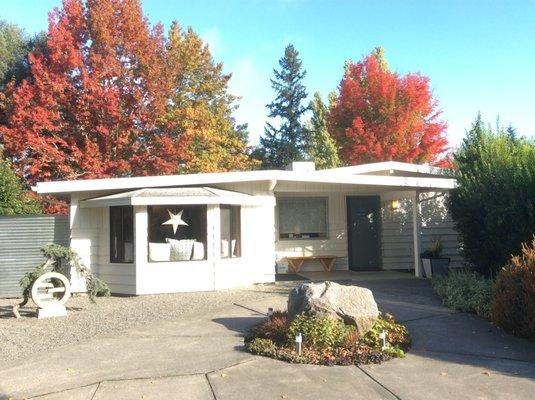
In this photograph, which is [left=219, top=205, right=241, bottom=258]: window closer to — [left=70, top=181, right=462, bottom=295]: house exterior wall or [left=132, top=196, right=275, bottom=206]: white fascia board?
[left=70, top=181, right=462, bottom=295]: house exterior wall

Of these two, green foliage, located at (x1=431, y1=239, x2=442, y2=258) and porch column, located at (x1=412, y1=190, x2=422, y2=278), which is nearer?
green foliage, located at (x1=431, y1=239, x2=442, y2=258)

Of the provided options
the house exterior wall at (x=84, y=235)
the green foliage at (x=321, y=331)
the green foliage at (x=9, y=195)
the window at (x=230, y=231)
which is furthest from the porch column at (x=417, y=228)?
the green foliage at (x=9, y=195)

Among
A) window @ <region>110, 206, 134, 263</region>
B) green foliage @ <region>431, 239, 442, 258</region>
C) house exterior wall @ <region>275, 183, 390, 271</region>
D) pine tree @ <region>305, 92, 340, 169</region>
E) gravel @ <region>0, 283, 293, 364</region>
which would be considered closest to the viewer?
gravel @ <region>0, 283, 293, 364</region>

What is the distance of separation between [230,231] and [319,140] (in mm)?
24653

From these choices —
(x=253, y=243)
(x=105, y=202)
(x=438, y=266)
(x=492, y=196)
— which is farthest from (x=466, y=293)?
(x=105, y=202)

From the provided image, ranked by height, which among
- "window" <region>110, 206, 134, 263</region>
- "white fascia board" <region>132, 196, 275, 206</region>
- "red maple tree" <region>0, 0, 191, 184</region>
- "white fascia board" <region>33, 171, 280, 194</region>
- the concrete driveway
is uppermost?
"red maple tree" <region>0, 0, 191, 184</region>

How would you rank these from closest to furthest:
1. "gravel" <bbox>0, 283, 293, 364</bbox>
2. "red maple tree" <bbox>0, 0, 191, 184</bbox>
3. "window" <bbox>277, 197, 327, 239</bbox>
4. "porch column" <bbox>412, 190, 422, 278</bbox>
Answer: "gravel" <bbox>0, 283, 293, 364</bbox>, "porch column" <bbox>412, 190, 422, 278</bbox>, "window" <bbox>277, 197, 327, 239</bbox>, "red maple tree" <bbox>0, 0, 191, 184</bbox>

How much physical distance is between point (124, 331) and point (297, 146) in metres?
29.6

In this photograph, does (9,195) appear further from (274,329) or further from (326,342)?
(326,342)

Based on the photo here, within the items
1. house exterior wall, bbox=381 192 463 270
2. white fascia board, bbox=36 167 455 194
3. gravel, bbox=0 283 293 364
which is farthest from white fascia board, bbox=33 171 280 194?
house exterior wall, bbox=381 192 463 270

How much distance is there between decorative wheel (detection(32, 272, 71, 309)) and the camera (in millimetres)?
9500

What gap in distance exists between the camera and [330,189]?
1488cm

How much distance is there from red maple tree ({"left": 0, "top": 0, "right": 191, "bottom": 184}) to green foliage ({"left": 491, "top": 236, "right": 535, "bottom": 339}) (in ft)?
56.4

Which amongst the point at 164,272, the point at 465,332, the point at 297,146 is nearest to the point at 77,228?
the point at 164,272
